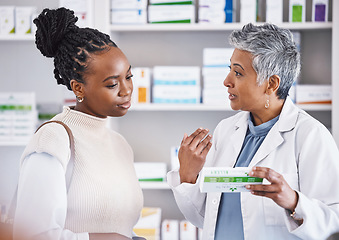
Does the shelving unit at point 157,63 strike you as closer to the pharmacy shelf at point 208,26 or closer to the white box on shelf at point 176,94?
the pharmacy shelf at point 208,26

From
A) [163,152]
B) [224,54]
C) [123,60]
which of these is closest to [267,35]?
[123,60]

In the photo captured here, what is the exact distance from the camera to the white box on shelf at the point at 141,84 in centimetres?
270

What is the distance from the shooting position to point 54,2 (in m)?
2.83

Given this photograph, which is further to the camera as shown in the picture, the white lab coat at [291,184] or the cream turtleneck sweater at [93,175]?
the white lab coat at [291,184]

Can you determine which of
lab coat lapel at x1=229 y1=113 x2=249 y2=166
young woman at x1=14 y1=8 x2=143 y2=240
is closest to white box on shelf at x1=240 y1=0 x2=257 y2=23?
lab coat lapel at x1=229 y1=113 x2=249 y2=166

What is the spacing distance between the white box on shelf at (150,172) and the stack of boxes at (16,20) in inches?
43.5

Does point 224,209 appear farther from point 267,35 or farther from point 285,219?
point 267,35

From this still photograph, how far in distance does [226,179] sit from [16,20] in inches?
81.9

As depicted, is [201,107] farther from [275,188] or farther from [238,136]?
[275,188]

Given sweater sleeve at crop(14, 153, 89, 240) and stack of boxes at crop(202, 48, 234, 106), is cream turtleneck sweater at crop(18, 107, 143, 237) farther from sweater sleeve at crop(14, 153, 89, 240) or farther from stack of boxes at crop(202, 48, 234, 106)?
stack of boxes at crop(202, 48, 234, 106)

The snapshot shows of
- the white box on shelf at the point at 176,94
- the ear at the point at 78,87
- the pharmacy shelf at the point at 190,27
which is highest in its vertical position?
the pharmacy shelf at the point at 190,27

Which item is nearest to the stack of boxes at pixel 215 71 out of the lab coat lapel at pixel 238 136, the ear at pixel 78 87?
the lab coat lapel at pixel 238 136

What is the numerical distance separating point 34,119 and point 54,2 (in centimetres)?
76

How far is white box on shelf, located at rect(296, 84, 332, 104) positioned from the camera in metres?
2.68
